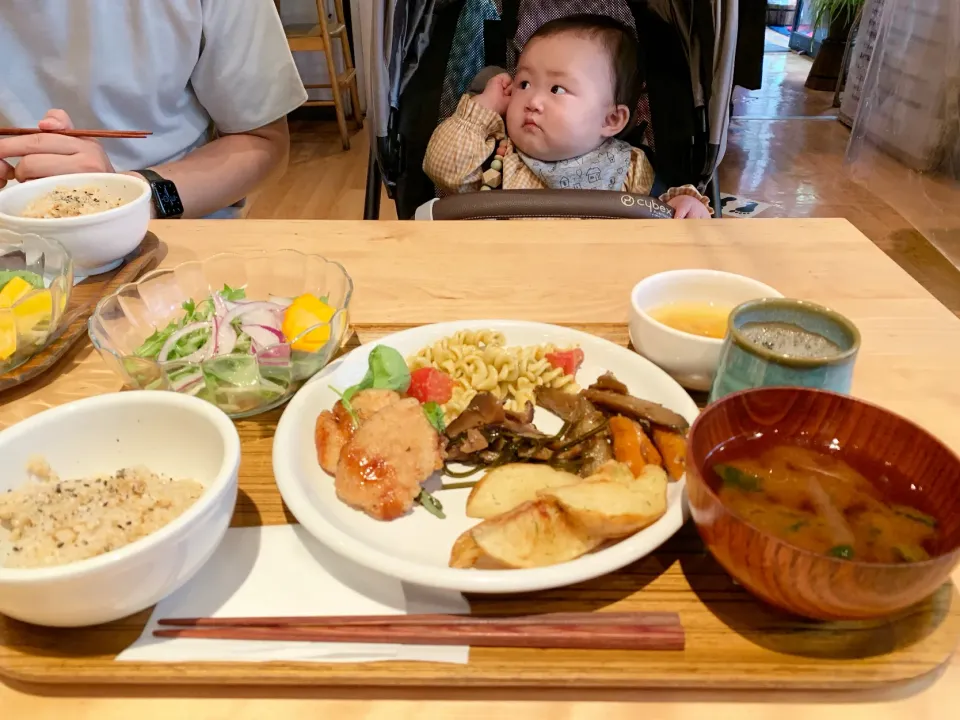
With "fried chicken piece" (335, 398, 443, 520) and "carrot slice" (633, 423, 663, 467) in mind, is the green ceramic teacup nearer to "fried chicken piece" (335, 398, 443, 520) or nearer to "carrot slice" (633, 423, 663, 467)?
"carrot slice" (633, 423, 663, 467)

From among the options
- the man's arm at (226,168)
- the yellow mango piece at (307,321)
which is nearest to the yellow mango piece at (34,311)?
the yellow mango piece at (307,321)

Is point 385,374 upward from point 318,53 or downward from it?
upward

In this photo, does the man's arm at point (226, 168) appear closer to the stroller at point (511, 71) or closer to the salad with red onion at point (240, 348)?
the stroller at point (511, 71)

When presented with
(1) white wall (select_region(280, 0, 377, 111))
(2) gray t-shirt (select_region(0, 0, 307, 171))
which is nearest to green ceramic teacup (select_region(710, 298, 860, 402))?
(2) gray t-shirt (select_region(0, 0, 307, 171))

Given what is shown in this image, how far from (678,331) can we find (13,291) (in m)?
1.09

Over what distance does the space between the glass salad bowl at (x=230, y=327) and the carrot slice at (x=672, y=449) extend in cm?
52

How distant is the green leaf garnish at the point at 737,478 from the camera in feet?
2.43

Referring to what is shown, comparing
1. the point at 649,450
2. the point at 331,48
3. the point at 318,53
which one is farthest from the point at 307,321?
the point at 318,53

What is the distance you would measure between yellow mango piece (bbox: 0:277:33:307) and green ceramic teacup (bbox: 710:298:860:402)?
1.11 metres

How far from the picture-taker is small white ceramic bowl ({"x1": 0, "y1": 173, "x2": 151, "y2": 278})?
130 centimetres

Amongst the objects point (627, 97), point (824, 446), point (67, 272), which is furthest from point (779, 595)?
point (627, 97)

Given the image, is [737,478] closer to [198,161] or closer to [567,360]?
[567,360]

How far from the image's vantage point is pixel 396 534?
→ 853mm

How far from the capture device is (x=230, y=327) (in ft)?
3.56
